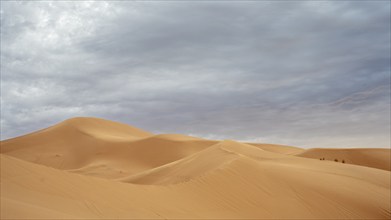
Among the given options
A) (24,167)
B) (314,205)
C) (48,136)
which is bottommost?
(314,205)

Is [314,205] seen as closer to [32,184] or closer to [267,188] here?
[267,188]

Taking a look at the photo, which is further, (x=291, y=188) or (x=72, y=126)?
(x=72, y=126)

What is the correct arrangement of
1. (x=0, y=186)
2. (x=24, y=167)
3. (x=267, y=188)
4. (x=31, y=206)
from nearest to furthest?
(x=31, y=206)
(x=0, y=186)
(x=24, y=167)
(x=267, y=188)

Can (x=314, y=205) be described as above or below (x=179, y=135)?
below

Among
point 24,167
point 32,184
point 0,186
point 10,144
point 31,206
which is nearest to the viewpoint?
point 31,206

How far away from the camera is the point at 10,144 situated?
48.3 meters

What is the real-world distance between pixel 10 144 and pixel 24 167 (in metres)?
41.0

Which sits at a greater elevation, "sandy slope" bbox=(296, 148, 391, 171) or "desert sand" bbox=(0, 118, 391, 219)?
"sandy slope" bbox=(296, 148, 391, 171)

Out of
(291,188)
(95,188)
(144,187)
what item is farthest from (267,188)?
(95,188)

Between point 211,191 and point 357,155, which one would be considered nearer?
point 211,191

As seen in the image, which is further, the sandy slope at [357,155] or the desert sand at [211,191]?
the sandy slope at [357,155]

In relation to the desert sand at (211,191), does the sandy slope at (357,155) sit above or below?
above

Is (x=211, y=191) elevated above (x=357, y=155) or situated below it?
below

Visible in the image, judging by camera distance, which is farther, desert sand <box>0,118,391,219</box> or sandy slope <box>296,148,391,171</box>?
sandy slope <box>296,148,391,171</box>
